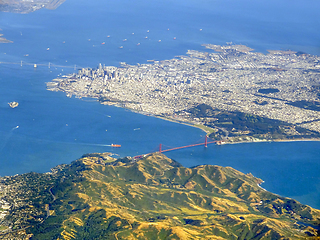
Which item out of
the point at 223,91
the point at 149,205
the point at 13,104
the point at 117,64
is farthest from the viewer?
the point at 117,64

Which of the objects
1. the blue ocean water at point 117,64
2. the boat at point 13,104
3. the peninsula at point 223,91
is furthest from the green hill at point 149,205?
the boat at point 13,104

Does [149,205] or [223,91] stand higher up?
[149,205]

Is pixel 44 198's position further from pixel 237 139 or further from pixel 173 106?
pixel 173 106

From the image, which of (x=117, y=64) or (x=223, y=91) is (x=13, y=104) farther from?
(x=223, y=91)

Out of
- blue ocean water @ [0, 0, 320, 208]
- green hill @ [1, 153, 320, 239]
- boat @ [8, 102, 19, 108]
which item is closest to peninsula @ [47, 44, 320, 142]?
blue ocean water @ [0, 0, 320, 208]

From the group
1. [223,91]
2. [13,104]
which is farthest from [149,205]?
[223,91]

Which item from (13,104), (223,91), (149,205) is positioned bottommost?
(13,104)

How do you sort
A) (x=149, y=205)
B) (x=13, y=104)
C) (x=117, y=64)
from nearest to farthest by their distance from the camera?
(x=149, y=205)
(x=13, y=104)
(x=117, y=64)
